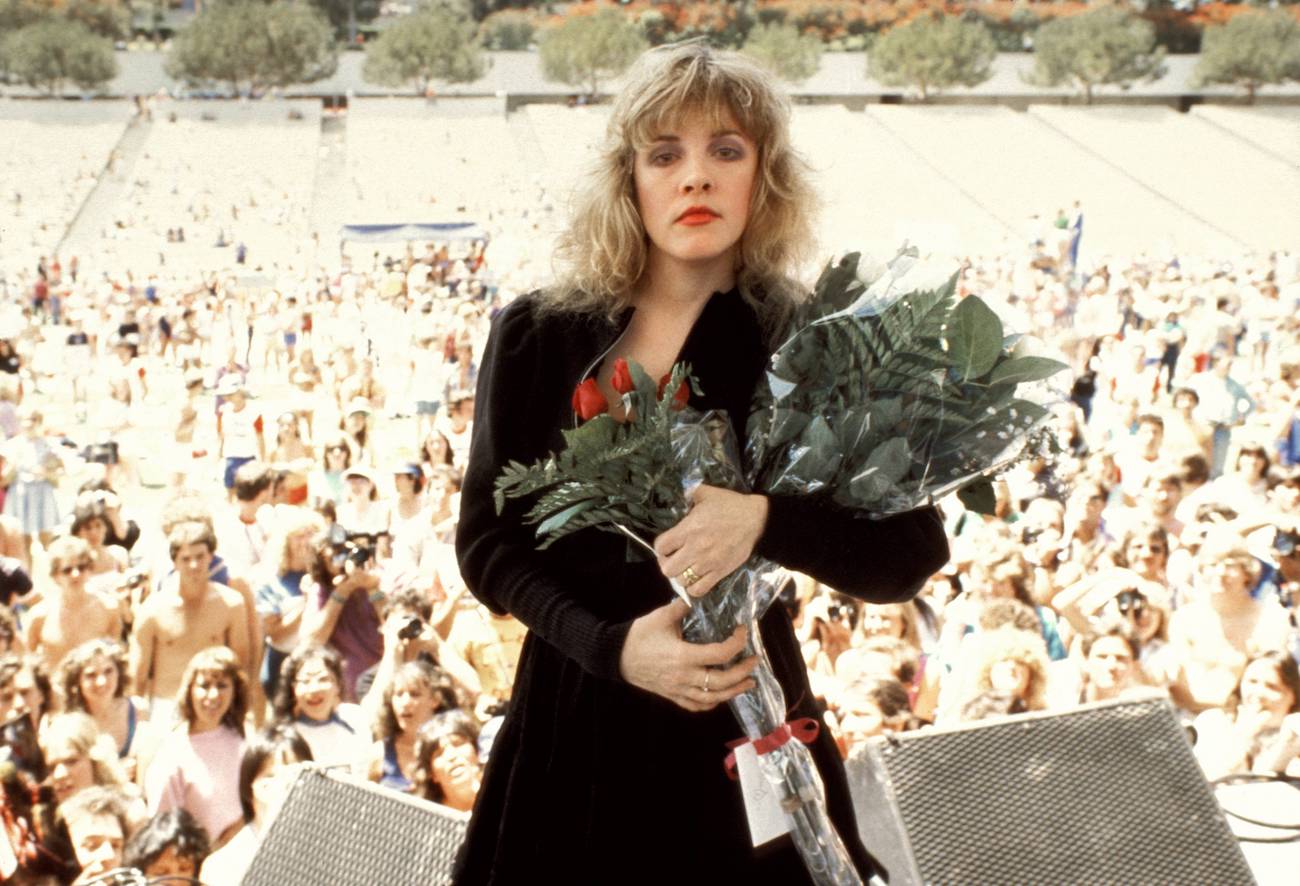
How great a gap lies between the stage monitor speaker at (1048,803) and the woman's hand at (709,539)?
80 centimetres

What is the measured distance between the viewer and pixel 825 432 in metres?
0.98

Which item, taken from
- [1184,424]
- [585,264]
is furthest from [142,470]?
[585,264]

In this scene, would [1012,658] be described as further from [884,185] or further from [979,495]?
[884,185]

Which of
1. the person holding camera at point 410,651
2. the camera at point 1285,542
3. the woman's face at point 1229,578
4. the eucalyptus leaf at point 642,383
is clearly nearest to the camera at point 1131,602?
the woman's face at point 1229,578

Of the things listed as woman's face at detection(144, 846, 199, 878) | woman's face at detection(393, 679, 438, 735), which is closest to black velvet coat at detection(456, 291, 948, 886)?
woman's face at detection(144, 846, 199, 878)

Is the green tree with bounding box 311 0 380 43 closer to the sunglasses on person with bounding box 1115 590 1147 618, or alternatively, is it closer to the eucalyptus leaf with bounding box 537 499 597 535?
the sunglasses on person with bounding box 1115 590 1147 618

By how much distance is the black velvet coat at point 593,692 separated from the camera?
1.08 meters

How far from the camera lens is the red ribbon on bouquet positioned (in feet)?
3.43

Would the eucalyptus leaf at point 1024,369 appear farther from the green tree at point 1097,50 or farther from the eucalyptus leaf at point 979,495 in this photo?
the green tree at point 1097,50

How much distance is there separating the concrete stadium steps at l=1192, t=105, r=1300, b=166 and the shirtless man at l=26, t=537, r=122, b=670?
20.5m

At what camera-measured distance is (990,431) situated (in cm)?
102

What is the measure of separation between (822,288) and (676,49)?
25 centimetres

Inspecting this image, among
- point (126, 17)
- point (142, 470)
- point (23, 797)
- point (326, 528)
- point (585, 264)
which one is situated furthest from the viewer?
point (126, 17)

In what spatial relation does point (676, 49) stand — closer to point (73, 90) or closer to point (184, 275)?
point (184, 275)
